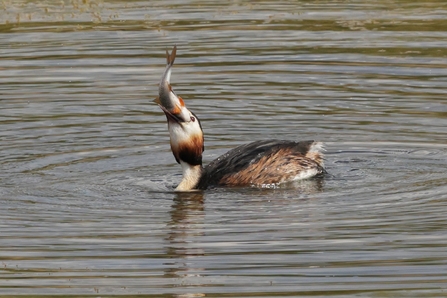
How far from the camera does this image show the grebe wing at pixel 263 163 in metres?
12.0

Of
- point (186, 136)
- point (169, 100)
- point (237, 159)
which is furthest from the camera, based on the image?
point (237, 159)

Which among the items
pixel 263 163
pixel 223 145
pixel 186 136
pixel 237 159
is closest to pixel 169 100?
pixel 186 136

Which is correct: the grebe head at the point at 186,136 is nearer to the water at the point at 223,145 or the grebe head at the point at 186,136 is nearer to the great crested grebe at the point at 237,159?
the great crested grebe at the point at 237,159

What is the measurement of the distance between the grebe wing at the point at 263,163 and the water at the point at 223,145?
0.22 meters

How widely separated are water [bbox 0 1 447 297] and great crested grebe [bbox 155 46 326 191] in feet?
0.74

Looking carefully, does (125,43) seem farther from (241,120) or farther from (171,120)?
(171,120)

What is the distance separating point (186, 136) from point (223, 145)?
5.98 ft

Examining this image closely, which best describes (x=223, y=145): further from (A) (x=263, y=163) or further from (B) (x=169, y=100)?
(B) (x=169, y=100)

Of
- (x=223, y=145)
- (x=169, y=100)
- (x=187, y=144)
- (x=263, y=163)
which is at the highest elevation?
(x=169, y=100)

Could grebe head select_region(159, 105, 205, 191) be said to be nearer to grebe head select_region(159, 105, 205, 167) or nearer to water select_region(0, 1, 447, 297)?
grebe head select_region(159, 105, 205, 167)

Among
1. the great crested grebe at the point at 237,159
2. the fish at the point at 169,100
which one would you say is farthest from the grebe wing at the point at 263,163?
the fish at the point at 169,100

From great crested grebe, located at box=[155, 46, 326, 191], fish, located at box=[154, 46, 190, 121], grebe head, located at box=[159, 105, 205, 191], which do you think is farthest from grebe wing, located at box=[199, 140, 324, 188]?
fish, located at box=[154, 46, 190, 121]

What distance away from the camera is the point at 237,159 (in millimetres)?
12078

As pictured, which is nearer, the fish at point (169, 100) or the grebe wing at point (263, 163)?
the fish at point (169, 100)
